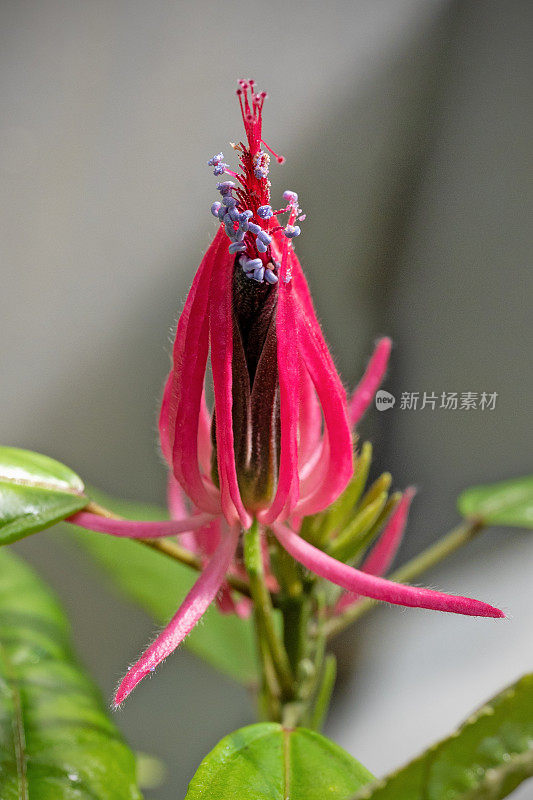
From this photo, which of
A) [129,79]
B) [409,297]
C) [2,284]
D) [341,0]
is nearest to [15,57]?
[129,79]

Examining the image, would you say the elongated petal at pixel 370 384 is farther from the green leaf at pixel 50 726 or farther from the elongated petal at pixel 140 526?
the green leaf at pixel 50 726

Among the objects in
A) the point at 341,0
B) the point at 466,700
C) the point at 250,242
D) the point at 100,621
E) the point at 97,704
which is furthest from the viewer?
the point at 100,621

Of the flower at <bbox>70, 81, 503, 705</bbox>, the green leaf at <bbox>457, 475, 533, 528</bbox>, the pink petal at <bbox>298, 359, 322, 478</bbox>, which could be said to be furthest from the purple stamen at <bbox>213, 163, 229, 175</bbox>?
the green leaf at <bbox>457, 475, 533, 528</bbox>

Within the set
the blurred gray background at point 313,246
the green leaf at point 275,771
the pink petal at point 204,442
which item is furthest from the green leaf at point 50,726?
the blurred gray background at point 313,246

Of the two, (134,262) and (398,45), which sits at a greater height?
(398,45)

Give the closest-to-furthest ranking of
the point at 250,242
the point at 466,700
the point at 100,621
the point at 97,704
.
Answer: the point at 250,242
the point at 97,704
the point at 466,700
the point at 100,621

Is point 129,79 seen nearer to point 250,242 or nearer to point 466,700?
point 250,242

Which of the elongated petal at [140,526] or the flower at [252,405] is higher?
the flower at [252,405]
